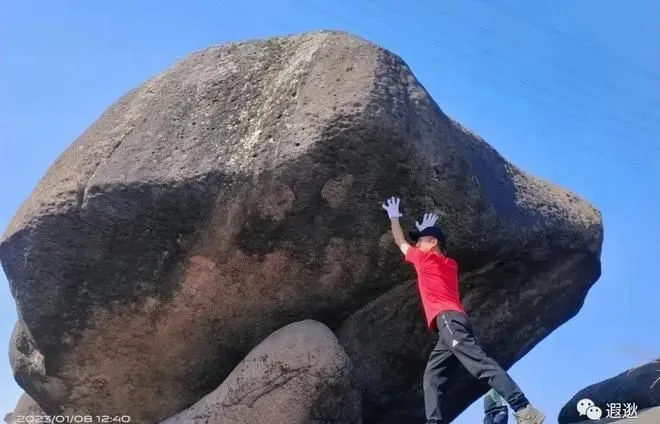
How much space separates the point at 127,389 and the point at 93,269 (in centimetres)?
102

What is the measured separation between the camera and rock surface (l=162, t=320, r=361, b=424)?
490 cm

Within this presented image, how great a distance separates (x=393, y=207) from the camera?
199 inches

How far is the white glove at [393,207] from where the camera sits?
5.02m

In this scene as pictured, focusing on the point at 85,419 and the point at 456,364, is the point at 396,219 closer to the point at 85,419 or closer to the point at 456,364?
the point at 456,364

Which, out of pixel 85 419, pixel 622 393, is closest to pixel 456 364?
pixel 622 393

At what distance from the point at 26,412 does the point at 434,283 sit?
3767mm

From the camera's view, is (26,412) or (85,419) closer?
(85,419)

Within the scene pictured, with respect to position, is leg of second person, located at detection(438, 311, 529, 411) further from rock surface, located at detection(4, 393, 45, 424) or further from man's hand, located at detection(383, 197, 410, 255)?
rock surface, located at detection(4, 393, 45, 424)

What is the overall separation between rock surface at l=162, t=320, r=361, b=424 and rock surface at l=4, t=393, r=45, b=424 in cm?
191

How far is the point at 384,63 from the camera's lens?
5.05 m

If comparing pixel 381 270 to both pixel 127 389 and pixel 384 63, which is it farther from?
pixel 127 389

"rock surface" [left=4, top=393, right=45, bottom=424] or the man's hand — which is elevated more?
the man's hand

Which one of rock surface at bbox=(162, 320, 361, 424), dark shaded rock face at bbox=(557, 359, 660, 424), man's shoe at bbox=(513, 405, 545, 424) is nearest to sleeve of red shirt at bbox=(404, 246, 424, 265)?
rock surface at bbox=(162, 320, 361, 424)

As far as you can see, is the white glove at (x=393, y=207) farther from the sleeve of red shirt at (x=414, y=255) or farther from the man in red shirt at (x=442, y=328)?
the sleeve of red shirt at (x=414, y=255)
